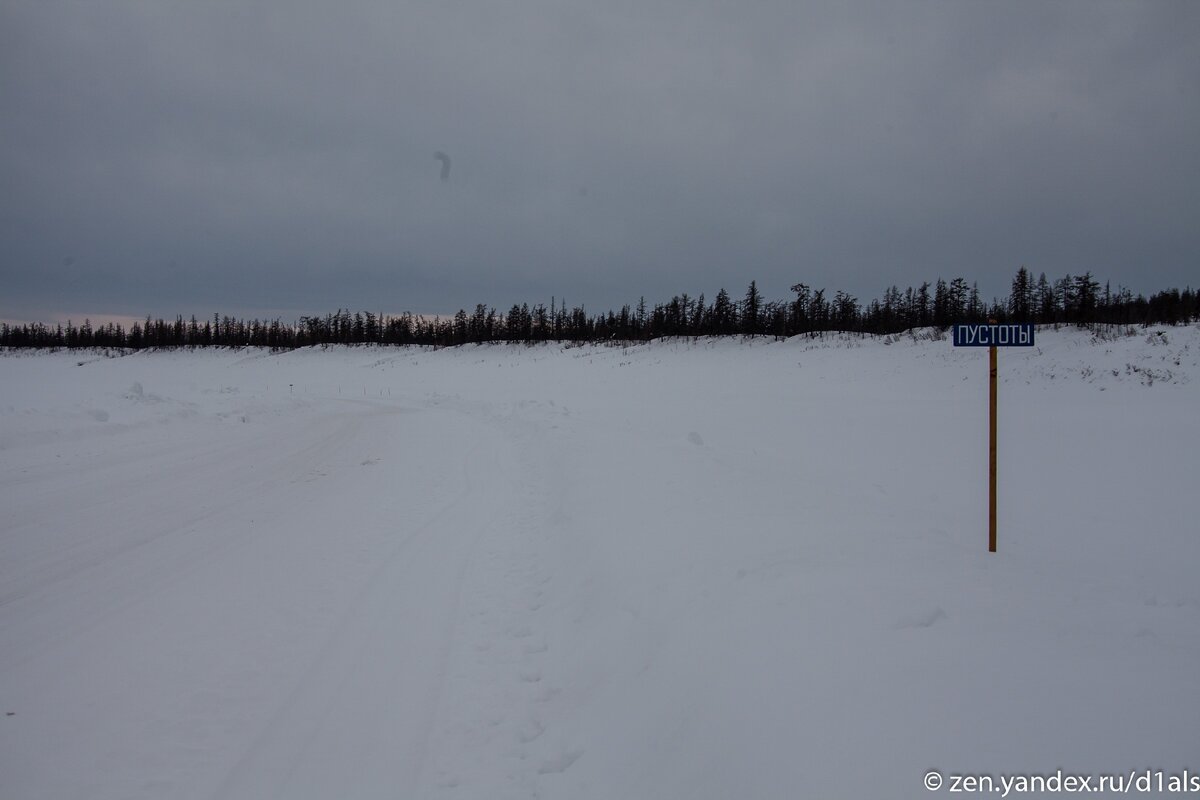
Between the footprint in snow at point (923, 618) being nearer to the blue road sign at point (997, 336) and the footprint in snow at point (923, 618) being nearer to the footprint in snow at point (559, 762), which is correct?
the footprint in snow at point (559, 762)

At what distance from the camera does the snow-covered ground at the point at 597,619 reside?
294cm

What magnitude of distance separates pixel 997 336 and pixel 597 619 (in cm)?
453

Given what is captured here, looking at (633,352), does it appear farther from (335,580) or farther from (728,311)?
(335,580)

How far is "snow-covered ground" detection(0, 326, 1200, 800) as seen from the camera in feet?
9.64

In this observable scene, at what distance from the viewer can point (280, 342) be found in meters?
89.3

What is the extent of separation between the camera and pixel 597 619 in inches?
187

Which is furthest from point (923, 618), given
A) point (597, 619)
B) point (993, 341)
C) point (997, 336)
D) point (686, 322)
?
point (686, 322)

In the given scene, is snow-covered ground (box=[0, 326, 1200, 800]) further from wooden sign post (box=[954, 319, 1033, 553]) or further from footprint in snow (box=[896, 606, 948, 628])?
wooden sign post (box=[954, 319, 1033, 553])

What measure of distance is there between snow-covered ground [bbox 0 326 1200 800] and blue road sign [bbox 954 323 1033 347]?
1975mm

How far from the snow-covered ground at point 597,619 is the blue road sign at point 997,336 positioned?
1975 mm

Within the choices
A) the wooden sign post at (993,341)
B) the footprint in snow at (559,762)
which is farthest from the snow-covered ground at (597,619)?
the wooden sign post at (993,341)

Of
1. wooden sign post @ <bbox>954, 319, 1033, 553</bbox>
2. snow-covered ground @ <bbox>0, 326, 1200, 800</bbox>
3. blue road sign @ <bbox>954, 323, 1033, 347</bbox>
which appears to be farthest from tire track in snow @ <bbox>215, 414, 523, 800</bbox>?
blue road sign @ <bbox>954, 323, 1033, 347</bbox>

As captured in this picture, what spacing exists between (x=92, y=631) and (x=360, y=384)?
34206 mm

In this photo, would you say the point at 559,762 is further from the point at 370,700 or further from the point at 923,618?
the point at 923,618
